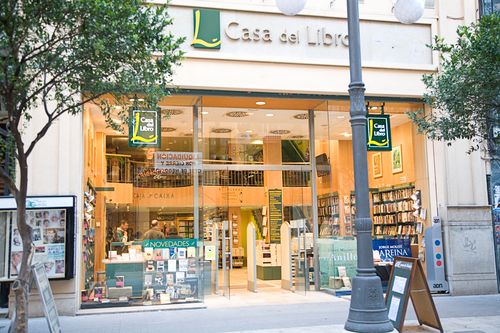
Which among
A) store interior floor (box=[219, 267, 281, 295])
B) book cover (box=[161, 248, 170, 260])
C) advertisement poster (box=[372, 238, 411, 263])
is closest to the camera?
book cover (box=[161, 248, 170, 260])

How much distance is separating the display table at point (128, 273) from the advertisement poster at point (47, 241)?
150 centimetres

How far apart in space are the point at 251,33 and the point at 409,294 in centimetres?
689

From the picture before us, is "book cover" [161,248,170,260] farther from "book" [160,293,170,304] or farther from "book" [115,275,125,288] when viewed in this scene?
"book" [115,275,125,288]

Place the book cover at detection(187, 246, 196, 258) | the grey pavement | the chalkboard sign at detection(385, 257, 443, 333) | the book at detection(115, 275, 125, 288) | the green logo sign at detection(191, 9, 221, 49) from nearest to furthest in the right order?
1. the chalkboard sign at detection(385, 257, 443, 333)
2. the grey pavement
3. the book at detection(115, 275, 125, 288)
4. the green logo sign at detection(191, 9, 221, 49)
5. the book cover at detection(187, 246, 196, 258)

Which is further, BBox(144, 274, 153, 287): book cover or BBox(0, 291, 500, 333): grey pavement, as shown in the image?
BBox(144, 274, 153, 287): book cover

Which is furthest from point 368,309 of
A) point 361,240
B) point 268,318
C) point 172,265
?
point 172,265

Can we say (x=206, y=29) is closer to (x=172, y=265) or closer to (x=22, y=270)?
(x=172, y=265)

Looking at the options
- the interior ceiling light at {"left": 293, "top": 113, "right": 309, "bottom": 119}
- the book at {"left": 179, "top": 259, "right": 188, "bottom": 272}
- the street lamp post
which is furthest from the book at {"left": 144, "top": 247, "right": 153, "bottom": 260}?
the street lamp post

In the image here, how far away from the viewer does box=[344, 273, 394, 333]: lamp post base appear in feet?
22.7

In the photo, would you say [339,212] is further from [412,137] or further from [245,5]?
[245,5]

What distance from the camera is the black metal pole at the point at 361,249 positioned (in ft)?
22.9

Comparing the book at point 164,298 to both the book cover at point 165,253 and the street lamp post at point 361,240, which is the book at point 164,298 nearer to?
the book cover at point 165,253

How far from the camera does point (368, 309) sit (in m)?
7.00

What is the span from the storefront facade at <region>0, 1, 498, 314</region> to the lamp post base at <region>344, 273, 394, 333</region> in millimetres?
5788
